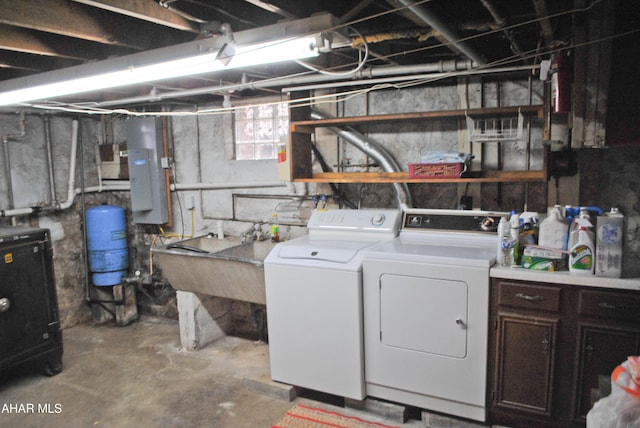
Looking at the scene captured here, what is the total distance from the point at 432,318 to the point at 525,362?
1.72 feet

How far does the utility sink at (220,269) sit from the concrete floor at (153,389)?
0.58m

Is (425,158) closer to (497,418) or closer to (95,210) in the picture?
(497,418)

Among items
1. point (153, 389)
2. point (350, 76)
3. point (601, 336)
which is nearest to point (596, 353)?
point (601, 336)

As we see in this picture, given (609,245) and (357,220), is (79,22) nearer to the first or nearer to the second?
(357,220)

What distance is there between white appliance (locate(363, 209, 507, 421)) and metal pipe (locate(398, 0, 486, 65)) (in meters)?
0.96

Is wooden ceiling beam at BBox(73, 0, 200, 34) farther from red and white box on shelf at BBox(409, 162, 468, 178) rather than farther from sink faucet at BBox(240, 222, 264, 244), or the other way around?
sink faucet at BBox(240, 222, 264, 244)

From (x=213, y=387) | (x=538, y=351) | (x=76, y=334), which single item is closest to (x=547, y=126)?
(x=538, y=351)

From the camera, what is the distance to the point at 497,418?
104 inches

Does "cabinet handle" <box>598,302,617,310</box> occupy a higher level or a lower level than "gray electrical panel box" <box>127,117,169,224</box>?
lower

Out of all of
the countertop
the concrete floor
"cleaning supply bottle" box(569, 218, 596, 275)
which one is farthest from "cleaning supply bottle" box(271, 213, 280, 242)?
"cleaning supply bottle" box(569, 218, 596, 275)

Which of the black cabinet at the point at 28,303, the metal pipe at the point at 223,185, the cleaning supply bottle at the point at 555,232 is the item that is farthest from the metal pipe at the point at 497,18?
the black cabinet at the point at 28,303

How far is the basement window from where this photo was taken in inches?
165

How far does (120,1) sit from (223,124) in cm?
244

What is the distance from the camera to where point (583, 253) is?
7.77 ft
